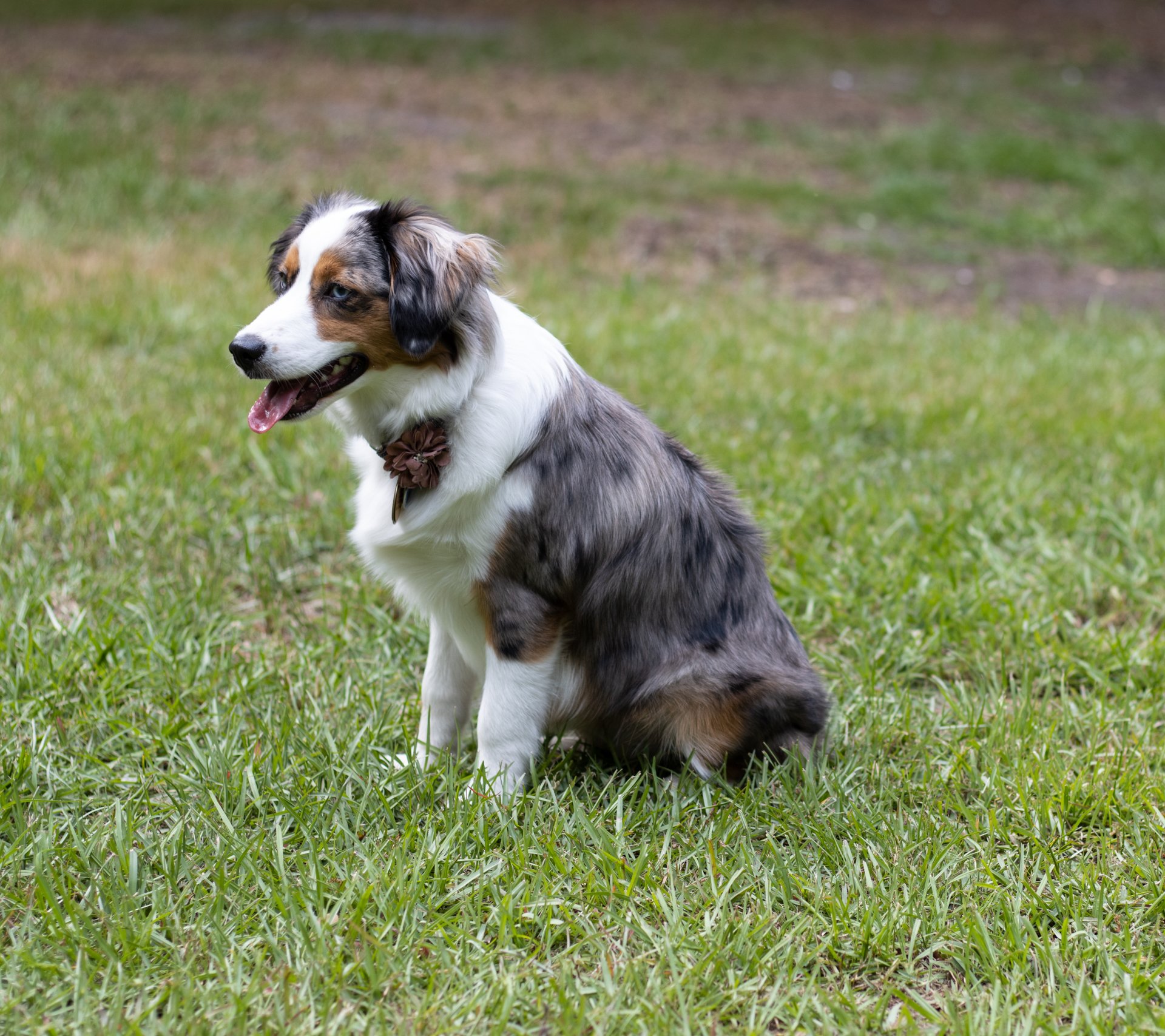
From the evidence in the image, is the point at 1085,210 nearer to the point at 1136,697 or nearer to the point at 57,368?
the point at 1136,697

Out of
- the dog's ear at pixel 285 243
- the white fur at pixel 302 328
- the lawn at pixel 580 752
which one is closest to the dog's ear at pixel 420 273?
the white fur at pixel 302 328

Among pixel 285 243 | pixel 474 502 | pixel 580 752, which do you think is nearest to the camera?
pixel 474 502

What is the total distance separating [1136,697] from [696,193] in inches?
296

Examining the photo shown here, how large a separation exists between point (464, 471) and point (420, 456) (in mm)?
108

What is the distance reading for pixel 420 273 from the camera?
2.61 m

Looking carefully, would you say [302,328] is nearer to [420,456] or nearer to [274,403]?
[274,403]

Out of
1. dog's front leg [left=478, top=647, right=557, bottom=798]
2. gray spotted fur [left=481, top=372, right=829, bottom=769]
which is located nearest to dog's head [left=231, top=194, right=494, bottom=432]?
gray spotted fur [left=481, top=372, right=829, bottom=769]

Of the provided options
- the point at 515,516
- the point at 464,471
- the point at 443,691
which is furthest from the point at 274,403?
the point at 443,691

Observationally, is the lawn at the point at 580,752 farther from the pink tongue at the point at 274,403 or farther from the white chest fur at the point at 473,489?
the pink tongue at the point at 274,403

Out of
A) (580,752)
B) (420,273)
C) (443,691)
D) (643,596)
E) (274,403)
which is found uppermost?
(420,273)

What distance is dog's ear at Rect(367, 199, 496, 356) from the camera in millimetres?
2611

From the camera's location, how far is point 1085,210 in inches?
400

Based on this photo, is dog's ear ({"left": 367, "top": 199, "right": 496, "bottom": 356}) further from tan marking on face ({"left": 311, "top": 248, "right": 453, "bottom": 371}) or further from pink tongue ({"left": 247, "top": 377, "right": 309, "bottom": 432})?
pink tongue ({"left": 247, "top": 377, "right": 309, "bottom": 432})

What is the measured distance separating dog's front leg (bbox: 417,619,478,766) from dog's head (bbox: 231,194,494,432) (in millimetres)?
761
